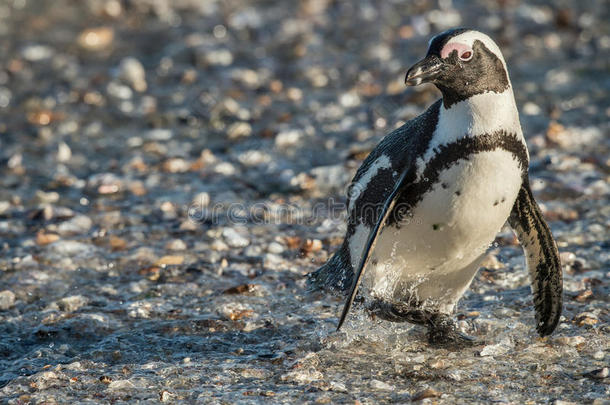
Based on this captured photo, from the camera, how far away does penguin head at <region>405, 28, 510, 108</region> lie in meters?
3.34

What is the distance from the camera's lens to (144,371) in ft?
11.4

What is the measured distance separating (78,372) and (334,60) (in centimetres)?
511

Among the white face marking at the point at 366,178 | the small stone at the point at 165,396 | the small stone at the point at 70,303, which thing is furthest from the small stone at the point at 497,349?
the small stone at the point at 70,303

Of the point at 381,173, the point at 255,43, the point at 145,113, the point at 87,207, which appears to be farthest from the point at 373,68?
the point at 381,173

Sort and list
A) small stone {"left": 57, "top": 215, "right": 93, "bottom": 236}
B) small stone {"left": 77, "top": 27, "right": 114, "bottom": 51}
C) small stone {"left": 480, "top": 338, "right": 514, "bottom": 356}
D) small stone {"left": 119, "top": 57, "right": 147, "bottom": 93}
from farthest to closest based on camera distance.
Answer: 1. small stone {"left": 77, "top": 27, "right": 114, "bottom": 51}
2. small stone {"left": 119, "top": 57, "right": 147, "bottom": 93}
3. small stone {"left": 57, "top": 215, "right": 93, "bottom": 236}
4. small stone {"left": 480, "top": 338, "right": 514, "bottom": 356}

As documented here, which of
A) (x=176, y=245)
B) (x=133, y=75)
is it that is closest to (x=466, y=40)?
(x=176, y=245)

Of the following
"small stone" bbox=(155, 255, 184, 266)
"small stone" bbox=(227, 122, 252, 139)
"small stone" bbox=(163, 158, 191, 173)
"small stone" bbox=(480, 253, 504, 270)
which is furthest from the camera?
"small stone" bbox=(227, 122, 252, 139)

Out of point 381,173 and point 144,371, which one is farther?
point 381,173

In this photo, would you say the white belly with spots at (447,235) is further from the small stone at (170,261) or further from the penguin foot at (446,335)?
the small stone at (170,261)

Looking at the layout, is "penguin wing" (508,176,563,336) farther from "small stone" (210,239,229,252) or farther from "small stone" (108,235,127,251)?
"small stone" (108,235,127,251)

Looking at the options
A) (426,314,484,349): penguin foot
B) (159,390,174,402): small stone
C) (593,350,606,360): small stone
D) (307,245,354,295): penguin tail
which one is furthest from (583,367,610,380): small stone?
(159,390,174,402): small stone

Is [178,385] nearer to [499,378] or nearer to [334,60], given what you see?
[499,378]

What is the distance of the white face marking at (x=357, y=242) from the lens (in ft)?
12.4

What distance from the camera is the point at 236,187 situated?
5.80 metres
